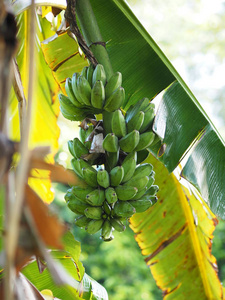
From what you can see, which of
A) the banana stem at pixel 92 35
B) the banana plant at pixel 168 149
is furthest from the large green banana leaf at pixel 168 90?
the banana stem at pixel 92 35

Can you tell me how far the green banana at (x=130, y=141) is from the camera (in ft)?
2.72

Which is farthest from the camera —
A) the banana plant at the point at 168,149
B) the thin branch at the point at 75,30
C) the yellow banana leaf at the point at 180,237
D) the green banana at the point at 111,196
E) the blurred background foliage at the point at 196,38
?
the blurred background foliage at the point at 196,38

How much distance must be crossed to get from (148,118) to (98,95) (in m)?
0.15

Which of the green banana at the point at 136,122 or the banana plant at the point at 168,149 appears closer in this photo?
the green banana at the point at 136,122

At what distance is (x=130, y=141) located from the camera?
0.83 meters

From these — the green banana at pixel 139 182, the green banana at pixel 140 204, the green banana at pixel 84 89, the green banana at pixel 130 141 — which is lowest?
the green banana at pixel 140 204

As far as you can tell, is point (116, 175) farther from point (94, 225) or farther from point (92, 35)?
point (92, 35)

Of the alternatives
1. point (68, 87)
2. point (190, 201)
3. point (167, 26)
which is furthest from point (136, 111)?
point (167, 26)

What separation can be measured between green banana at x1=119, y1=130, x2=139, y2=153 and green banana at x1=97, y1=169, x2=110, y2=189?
0.08 metres

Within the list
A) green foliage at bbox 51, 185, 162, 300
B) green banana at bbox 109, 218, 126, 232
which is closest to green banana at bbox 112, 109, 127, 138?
green banana at bbox 109, 218, 126, 232

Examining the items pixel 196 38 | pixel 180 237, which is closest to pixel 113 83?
pixel 180 237

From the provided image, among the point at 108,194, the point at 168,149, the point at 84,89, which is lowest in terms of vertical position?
the point at 168,149

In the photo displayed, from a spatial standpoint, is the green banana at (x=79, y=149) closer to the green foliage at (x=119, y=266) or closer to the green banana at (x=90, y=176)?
the green banana at (x=90, y=176)

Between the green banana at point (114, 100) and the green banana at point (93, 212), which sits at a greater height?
the green banana at point (114, 100)
